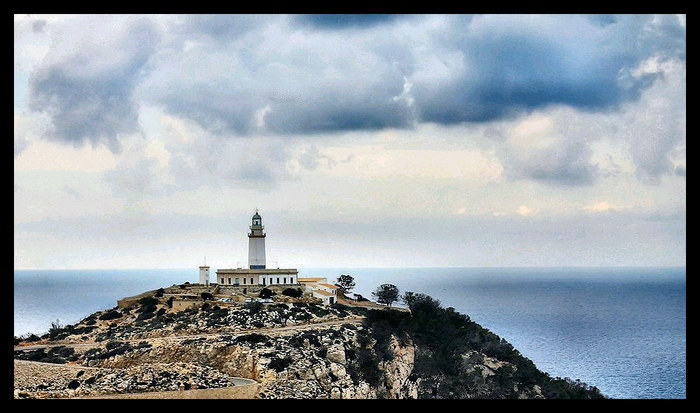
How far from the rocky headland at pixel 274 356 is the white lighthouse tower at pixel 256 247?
383cm

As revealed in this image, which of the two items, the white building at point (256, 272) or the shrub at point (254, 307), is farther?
the white building at point (256, 272)

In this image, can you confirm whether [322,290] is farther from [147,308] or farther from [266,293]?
[147,308]

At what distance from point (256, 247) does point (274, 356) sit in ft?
40.4

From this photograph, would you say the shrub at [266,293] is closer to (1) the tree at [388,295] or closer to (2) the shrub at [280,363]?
(1) the tree at [388,295]

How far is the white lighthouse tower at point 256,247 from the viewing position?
39.2m

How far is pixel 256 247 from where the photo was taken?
3934cm

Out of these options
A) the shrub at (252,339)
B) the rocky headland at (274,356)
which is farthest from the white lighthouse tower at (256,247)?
the shrub at (252,339)

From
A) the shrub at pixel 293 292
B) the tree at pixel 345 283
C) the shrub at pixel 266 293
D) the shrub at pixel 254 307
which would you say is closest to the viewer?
the shrub at pixel 254 307

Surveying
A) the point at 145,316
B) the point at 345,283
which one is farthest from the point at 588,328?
the point at 145,316

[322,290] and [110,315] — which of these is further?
[322,290]

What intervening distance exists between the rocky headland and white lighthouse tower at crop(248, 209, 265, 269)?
3.83m
